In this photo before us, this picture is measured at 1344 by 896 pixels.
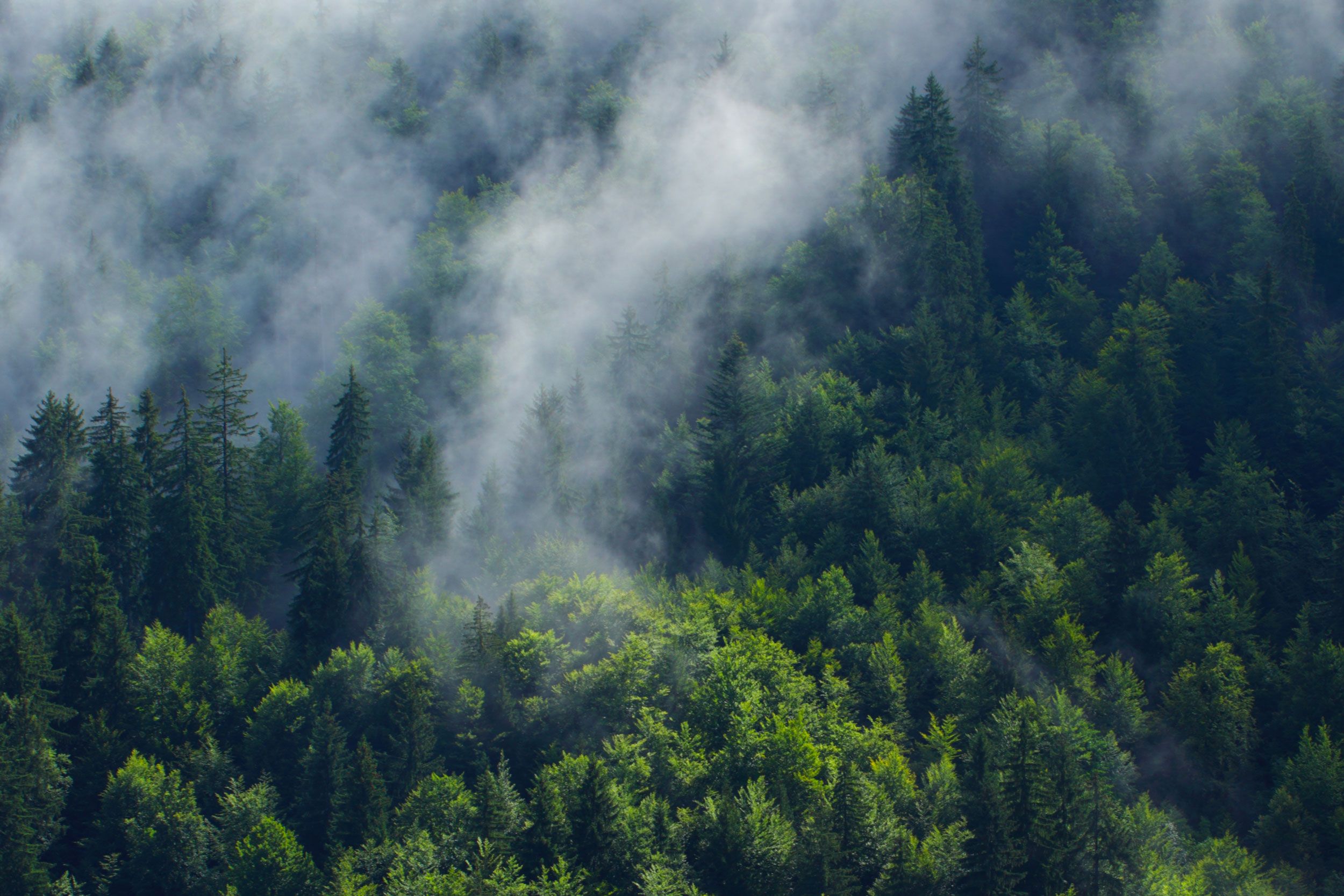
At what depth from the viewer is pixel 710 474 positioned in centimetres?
8962

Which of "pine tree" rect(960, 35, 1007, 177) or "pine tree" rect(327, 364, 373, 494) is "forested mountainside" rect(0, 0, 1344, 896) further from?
"pine tree" rect(960, 35, 1007, 177)

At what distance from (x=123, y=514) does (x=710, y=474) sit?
1777 inches

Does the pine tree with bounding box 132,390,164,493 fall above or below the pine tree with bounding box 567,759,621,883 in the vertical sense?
above

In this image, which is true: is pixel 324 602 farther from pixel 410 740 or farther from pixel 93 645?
pixel 410 740

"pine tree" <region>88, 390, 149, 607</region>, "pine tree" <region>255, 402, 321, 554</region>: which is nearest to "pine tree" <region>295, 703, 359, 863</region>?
"pine tree" <region>88, 390, 149, 607</region>

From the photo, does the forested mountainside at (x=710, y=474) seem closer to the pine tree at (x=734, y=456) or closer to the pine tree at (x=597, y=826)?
the pine tree at (x=597, y=826)

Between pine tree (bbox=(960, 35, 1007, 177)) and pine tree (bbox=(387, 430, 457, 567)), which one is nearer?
pine tree (bbox=(387, 430, 457, 567))

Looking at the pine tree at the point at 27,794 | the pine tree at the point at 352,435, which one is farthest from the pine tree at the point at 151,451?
the pine tree at the point at 27,794

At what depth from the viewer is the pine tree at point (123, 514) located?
281 ft

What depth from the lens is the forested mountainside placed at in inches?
2394

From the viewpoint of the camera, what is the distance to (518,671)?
69.2 m

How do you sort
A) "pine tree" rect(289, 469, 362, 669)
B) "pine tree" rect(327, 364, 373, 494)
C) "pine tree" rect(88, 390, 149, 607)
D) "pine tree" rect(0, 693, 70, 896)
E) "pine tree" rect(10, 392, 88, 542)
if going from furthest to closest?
"pine tree" rect(327, 364, 373, 494) → "pine tree" rect(10, 392, 88, 542) → "pine tree" rect(88, 390, 149, 607) → "pine tree" rect(289, 469, 362, 669) → "pine tree" rect(0, 693, 70, 896)

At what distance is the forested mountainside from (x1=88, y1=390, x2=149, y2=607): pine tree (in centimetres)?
43

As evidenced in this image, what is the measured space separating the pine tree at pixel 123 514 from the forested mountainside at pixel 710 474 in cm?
43
